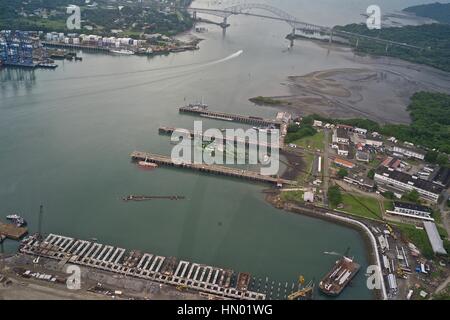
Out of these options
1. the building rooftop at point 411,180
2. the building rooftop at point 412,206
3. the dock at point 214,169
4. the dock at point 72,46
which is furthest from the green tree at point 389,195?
the dock at point 72,46

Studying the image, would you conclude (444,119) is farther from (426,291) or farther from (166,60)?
(166,60)

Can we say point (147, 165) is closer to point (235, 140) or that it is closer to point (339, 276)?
point (235, 140)

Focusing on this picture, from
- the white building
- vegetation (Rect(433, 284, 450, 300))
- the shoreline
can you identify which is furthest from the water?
the white building

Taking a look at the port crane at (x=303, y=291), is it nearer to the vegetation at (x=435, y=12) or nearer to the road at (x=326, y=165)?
the road at (x=326, y=165)

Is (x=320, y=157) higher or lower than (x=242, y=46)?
lower

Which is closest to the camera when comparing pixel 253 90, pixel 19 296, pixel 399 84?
pixel 19 296

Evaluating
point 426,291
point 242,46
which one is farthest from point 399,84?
point 426,291

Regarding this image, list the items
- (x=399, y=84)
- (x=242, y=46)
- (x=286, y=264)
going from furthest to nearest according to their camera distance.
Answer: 1. (x=242, y=46)
2. (x=399, y=84)
3. (x=286, y=264)
